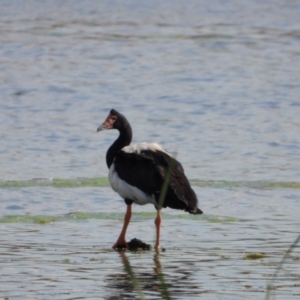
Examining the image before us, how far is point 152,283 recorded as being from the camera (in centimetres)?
764

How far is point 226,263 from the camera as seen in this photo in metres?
8.23

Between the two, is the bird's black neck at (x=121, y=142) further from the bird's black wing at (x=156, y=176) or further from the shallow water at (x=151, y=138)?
the shallow water at (x=151, y=138)

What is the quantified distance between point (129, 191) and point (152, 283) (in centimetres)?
197

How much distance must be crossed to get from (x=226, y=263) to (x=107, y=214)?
2584mm

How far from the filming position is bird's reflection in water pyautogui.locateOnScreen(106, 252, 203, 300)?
7290mm

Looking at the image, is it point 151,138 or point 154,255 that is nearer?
point 154,255

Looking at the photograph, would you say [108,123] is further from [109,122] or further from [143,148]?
[143,148]

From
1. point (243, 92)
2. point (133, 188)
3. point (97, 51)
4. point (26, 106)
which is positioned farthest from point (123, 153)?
point (97, 51)

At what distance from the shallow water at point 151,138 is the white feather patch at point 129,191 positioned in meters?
0.37

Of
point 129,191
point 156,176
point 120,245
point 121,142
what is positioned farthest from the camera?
point 121,142

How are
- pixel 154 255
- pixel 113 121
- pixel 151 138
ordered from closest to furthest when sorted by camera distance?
pixel 154 255, pixel 113 121, pixel 151 138

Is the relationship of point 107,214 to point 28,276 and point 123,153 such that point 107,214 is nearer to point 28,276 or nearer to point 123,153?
point 123,153

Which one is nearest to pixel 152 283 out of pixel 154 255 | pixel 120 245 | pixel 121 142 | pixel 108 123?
pixel 154 255

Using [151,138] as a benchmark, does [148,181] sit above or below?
above
